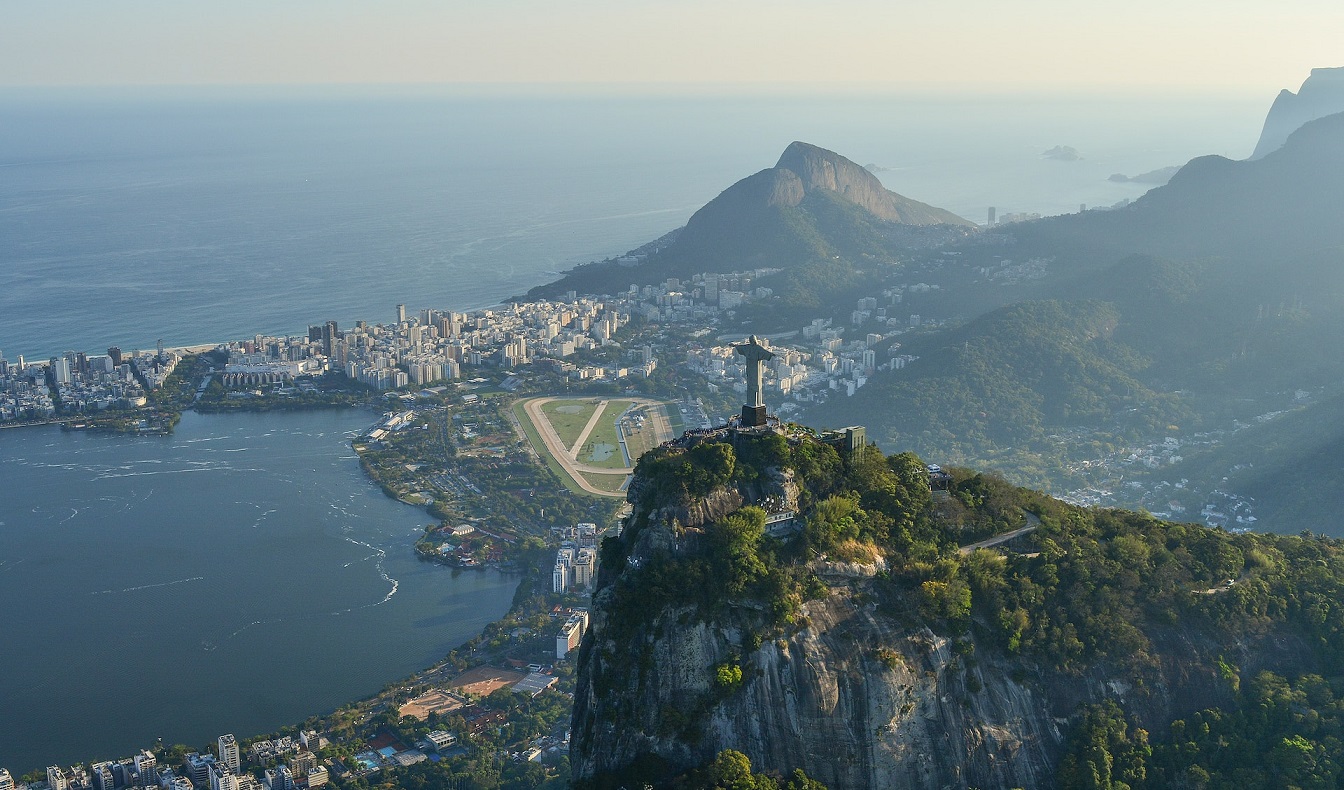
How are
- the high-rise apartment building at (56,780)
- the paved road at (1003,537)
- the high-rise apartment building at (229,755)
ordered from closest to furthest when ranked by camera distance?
the paved road at (1003,537), the high-rise apartment building at (56,780), the high-rise apartment building at (229,755)

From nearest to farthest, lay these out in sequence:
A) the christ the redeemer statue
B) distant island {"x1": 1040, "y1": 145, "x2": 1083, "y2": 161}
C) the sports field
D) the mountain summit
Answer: the christ the redeemer statue → the sports field → the mountain summit → distant island {"x1": 1040, "y1": 145, "x2": 1083, "y2": 161}

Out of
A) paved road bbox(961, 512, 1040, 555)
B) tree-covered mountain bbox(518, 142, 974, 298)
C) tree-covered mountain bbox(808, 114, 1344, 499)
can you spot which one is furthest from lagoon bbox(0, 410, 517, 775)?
tree-covered mountain bbox(518, 142, 974, 298)

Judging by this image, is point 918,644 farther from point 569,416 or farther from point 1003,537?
point 569,416

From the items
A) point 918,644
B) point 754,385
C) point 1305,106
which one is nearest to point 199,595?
point 754,385

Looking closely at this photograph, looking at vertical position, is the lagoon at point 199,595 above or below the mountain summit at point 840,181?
below

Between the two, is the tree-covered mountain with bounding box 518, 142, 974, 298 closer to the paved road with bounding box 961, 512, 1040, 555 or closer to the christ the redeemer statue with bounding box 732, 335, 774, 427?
the paved road with bounding box 961, 512, 1040, 555

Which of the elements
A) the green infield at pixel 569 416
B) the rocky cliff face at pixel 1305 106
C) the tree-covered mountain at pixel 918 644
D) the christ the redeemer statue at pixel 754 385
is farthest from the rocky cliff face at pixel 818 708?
the rocky cliff face at pixel 1305 106

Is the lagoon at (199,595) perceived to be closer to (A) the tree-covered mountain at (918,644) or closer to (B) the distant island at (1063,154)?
(A) the tree-covered mountain at (918,644)
